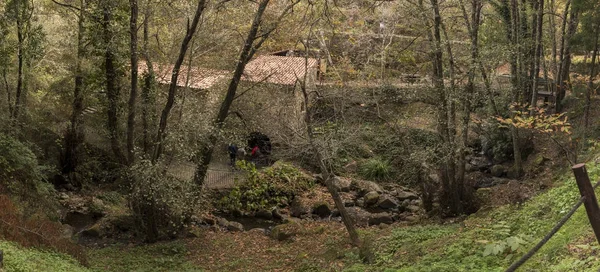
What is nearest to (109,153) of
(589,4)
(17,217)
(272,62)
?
(272,62)

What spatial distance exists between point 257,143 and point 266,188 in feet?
11.1

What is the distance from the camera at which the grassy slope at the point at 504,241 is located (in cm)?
732

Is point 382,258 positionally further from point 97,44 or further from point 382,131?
point 382,131

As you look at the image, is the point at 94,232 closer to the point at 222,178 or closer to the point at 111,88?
the point at 111,88

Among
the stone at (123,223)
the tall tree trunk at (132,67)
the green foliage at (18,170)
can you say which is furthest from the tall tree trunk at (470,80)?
the green foliage at (18,170)

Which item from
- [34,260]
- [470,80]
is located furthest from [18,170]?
[470,80]

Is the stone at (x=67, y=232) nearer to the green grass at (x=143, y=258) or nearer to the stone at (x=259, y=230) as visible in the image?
the green grass at (x=143, y=258)

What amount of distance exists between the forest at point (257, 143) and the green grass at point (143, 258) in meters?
0.09

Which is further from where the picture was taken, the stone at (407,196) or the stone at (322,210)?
the stone at (407,196)

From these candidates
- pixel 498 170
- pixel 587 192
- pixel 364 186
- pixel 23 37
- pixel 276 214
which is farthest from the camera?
pixel 498 170

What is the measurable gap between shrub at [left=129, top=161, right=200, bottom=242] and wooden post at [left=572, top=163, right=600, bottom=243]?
10.6 metres

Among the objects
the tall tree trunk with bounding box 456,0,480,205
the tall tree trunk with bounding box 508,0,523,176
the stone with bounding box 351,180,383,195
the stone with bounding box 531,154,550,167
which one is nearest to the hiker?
the stone with bounding box 351,180,383,195

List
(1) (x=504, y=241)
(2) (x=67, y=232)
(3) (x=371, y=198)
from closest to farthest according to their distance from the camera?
1. (1) (x=504, y=241)
2. (2) (x=67, y=232)
3. (3) (x=371, y=198)

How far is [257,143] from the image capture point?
24047mm
